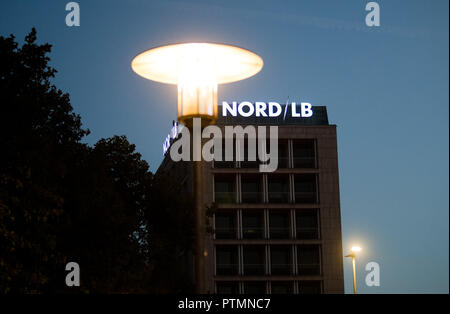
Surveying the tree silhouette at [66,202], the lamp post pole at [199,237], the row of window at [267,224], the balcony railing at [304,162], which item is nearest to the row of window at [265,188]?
the balcony railing at [304,162]

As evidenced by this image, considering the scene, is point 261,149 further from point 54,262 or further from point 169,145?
point 54,262

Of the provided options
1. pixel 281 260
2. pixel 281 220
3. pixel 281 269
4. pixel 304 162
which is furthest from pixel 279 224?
pixel 304 162

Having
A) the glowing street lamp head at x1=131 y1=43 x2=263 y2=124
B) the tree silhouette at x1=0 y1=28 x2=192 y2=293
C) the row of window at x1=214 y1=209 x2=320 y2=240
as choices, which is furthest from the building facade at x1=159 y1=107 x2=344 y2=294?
the glowing street lamp head at x1=131 y1=43 x2=263 y2=124

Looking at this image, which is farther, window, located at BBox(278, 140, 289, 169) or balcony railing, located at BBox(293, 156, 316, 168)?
balcony railing, located at BBox(293, 156, 316, 168)

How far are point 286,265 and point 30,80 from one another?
46.5 metres

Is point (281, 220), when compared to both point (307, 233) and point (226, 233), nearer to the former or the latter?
point (307, 233)

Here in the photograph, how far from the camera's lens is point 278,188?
67.1m

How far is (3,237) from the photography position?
18484mm

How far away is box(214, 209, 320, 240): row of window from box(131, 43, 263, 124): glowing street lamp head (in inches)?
2222

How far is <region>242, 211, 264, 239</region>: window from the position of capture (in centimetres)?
6444

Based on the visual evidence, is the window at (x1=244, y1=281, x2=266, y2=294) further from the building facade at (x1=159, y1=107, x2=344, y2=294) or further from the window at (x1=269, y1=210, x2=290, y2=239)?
the window at (x1=269, y1=210, x2=290, y2=239)

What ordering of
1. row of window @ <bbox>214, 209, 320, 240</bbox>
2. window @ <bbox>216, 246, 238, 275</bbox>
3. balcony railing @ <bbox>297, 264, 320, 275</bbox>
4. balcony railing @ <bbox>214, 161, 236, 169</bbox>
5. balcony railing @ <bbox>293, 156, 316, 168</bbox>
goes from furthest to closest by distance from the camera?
balcony railing @ <bbox>293, 156, 316, 168</bbox> < balcony railing @ <bbox>214, 161, 236, 169</bbox> < row of window @ <bbox>214, 209, 320, 240</bbox> < balcony railing @ <bbox>297, 264, 320, 275</bbox> < window @ <bbox>216, 246, 238, 275</bbox>
